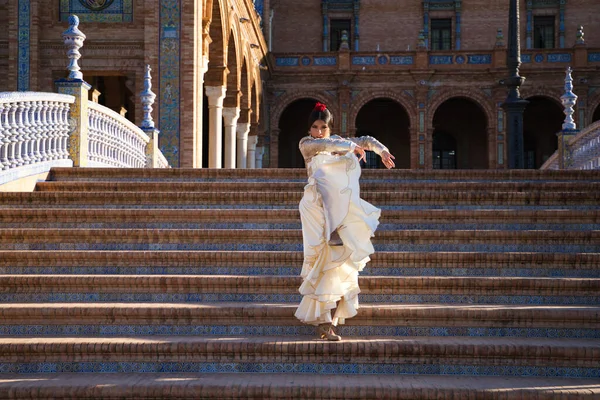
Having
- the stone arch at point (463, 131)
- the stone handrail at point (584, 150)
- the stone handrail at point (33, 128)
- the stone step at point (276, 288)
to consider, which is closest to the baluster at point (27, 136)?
the stone handrail at point (33, 128)

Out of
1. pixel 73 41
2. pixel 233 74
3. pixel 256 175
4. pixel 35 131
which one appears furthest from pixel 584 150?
pixel 233 74

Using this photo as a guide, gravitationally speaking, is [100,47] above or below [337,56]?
below

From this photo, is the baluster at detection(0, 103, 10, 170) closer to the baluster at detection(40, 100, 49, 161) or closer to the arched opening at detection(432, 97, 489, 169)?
the baluster at detection(40, 100, 49, 161)

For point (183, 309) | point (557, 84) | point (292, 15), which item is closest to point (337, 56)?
point (292, 15)

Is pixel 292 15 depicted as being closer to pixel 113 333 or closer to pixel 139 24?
pixel 139 24

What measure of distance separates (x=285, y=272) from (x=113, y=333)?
1.56 metres

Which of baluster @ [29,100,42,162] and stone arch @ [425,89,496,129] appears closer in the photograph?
baluster @ [29,100,42,162]

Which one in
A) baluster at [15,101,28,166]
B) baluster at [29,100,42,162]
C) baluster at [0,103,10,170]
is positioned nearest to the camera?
baluster at [0,103,10,170]

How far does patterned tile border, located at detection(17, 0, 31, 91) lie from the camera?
1677cm

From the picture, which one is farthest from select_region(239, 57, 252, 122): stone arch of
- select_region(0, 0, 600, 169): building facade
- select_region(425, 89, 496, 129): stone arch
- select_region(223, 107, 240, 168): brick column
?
select_region(425, 89, 496, 129): stone arch

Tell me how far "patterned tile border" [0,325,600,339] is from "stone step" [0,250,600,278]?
914 millimetres

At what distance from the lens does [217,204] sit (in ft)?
26.0

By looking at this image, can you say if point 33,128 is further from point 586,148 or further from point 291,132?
point 291,132

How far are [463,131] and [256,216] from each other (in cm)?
2595
